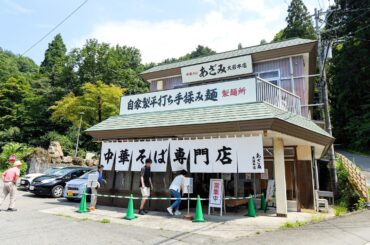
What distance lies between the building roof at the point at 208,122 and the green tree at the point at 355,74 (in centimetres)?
2407

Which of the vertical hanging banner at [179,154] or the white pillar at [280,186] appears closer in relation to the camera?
the white pillar at [280,186]

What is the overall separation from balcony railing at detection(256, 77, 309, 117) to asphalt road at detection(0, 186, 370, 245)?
4572mm

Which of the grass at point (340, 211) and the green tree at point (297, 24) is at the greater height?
the green tree at point (297, 24)

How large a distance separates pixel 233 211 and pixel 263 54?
803 centimetres

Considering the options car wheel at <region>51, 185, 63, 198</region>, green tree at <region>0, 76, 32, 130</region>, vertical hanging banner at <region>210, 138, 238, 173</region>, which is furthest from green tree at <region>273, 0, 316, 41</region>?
green tree at <region>0, 76, 32, 130</region>

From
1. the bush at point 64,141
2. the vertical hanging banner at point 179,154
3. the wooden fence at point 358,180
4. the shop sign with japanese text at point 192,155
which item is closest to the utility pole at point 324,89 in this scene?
the wooden fence at point 358,180

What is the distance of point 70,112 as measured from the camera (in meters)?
32.7

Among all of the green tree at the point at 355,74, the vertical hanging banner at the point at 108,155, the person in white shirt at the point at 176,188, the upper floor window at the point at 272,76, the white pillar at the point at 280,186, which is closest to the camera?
the person in white shirt at the point at 176,188

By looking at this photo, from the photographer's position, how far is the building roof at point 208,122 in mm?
9031

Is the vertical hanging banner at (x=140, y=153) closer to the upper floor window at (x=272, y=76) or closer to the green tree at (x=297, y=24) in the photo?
the upper floor window at (x=272, y=76)

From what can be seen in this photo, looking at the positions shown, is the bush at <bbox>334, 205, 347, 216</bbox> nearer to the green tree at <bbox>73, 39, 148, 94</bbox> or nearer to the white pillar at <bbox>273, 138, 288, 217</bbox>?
the white pillar at <bbox>273, 138, 288, 217</bbox>

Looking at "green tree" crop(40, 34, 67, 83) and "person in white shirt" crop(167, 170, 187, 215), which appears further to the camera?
"green tree" crop(40, 34, 67, 83)

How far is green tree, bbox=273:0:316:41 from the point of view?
4275cm

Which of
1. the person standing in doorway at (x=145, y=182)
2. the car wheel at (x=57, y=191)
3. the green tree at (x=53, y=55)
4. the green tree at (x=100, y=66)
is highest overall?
the green tree at (x=53, y=55)
